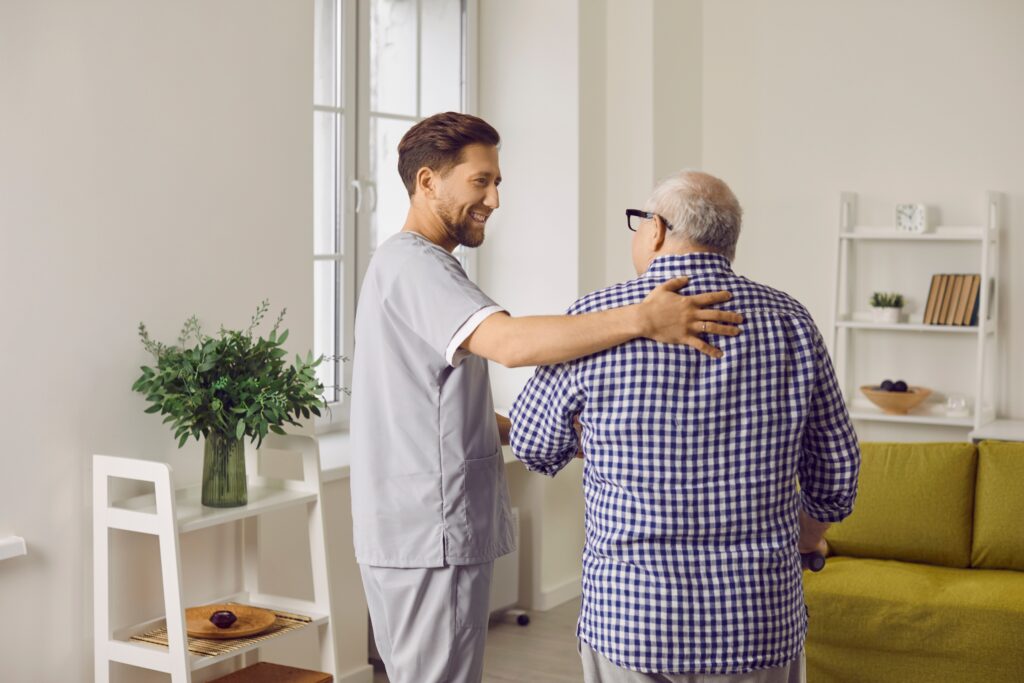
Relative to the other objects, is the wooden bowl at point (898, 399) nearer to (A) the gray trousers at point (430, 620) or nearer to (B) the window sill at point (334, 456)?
(B) the window sill at point (334, 456)

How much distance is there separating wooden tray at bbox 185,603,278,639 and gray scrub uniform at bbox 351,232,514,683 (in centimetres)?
83

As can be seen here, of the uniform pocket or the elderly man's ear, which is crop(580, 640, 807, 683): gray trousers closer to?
the uniform pocket

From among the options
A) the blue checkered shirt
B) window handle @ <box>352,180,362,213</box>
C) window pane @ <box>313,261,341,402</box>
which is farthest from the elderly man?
window handle @ <box>352,180,362,213</box>

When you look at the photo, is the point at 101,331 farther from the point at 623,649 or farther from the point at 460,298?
the point at 623,649

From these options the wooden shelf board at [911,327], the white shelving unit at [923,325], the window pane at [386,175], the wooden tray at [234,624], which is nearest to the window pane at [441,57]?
the window pane at [386,175]

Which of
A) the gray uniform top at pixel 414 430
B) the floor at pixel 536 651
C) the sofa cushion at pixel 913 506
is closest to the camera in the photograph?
the gray uniform top at pixel 414 430

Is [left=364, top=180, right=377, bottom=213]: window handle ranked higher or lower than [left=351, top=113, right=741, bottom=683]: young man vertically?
higher

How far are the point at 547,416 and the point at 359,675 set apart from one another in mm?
2409

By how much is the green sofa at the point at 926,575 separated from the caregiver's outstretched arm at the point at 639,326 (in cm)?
208

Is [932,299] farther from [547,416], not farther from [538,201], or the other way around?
[547,416]

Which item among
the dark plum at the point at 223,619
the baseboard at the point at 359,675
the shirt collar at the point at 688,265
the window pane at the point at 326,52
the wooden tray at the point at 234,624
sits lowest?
the baseboard at the point at 359,675

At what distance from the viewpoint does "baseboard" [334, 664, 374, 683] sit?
3704mm

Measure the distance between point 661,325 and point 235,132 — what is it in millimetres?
1988

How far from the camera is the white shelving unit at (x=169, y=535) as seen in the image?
8.36ft
